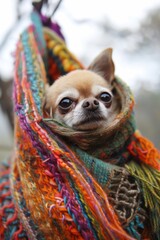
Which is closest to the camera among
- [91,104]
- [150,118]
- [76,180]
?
[76,180]

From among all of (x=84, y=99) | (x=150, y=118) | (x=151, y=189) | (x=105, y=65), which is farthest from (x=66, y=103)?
(x=150, y=118)

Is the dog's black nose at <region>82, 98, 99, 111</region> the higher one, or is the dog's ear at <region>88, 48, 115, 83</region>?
the dog's ear at <region>88, 48, 115, 83</region>

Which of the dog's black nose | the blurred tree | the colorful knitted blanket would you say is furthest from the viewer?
the blurred tree

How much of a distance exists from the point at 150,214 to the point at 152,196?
1.9 inches

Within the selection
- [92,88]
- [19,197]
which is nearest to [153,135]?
[92,88]

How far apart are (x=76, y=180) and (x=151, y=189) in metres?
0.21

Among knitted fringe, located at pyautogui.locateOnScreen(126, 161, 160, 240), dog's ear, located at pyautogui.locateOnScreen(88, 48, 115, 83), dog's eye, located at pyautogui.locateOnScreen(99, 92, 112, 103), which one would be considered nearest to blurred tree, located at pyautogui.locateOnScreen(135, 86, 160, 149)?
dog's ear, located at pyautogui.locateOnScreen(88, 48, 115, 83)

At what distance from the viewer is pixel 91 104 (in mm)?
863

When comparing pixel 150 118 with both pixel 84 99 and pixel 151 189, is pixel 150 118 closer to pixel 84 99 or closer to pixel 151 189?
pixel 84 99

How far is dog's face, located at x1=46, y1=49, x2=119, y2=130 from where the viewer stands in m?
0.88

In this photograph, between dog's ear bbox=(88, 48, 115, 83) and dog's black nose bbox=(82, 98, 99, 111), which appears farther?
dog's ear bbox=(88, 48, 115, 83)

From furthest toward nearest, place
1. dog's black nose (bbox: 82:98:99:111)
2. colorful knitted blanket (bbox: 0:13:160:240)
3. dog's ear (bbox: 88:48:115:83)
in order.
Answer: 1. dog's ear (bbox: 88:48:115:83)
2. dog's black nose (bbox: 82:98:99:111)
3. colorful knitted blanket (bbox: 0:13:160:240)

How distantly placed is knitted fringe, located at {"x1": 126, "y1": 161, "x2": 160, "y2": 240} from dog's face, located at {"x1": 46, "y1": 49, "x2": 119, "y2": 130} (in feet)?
0.58

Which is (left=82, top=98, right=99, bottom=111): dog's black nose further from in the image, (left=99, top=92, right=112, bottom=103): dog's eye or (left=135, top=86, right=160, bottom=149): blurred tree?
(left=135, top=86, right=160, bottom=149): blurred tree
